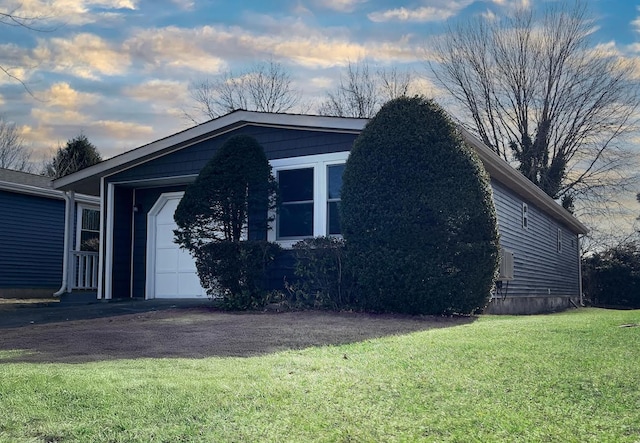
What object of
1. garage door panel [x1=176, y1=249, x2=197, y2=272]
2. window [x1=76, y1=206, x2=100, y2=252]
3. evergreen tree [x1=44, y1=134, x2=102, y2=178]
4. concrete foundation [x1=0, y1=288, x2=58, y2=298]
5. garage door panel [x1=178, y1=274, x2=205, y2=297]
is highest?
evergreen tree [x1=44, y1=134, x2=102, y2=178]

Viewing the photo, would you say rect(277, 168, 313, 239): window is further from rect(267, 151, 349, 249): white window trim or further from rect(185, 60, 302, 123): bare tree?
rect(185, 60, 302, 123): bare tree

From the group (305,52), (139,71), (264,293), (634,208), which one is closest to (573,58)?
(634,208)

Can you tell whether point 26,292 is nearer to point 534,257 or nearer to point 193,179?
point 193,179

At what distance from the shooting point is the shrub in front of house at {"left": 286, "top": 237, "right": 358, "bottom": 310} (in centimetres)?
1017

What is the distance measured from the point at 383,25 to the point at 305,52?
85.1 inches

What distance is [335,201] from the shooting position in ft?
37.8

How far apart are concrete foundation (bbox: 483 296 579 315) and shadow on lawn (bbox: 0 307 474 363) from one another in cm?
455

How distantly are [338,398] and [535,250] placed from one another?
15387 mm

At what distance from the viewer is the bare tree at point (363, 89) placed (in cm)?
3350

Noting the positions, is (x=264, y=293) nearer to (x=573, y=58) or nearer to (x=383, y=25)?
(x=383, y=25)

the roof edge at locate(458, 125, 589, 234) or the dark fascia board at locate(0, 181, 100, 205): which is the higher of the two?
the dark fascia board at locate(0, 181, 100, 205)

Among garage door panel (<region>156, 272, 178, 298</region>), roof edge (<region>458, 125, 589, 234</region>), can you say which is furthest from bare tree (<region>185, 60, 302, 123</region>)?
garage door panel (<region>156, 272, 178, 298</region>)

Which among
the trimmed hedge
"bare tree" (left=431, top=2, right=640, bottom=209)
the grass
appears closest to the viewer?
the grass

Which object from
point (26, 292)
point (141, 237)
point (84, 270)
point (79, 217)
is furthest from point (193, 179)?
point (26, 292)
